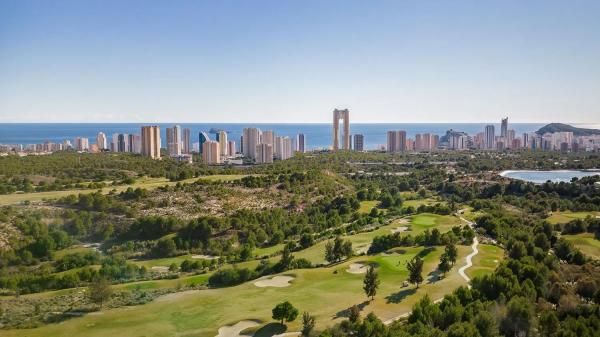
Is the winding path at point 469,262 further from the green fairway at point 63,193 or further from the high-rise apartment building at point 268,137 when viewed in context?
the high-rise apartment building at point 268,137

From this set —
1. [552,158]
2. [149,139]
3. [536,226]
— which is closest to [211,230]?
[536,226]

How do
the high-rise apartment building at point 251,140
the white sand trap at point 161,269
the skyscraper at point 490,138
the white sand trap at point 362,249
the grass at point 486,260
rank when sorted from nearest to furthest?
the grass at point 486,260 → the white sand trap at point 161,269 → the white sand trap at point 362,249 → the high-rise apartment building at point 251,140 → the skyscraper at point 490,138

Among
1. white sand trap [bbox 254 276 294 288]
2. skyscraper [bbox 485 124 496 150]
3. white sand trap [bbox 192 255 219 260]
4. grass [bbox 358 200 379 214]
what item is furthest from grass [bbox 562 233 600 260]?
skyscraper [bbox 485 124 496 150]

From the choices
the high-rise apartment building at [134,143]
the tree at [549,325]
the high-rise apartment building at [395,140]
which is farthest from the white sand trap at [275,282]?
the high-rise apartment building at [395,140]

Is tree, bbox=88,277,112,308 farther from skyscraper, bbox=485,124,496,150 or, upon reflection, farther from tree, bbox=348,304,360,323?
skyscraper, bbox=485,124,496,150

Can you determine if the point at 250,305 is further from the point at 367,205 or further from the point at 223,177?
the point at 223,177

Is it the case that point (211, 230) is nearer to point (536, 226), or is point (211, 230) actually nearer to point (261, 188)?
point (261, 188)
